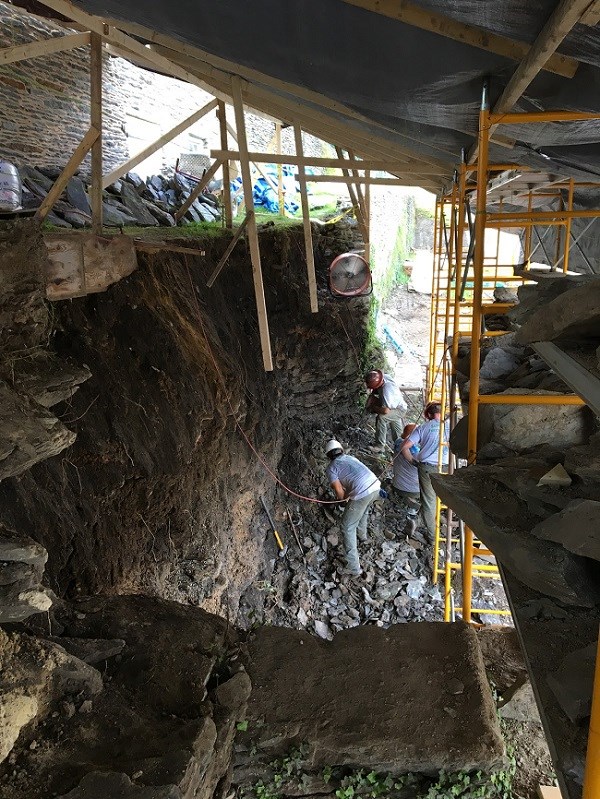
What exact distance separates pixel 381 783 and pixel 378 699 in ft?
1.19

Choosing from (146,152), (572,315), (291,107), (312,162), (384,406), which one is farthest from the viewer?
(384,406)

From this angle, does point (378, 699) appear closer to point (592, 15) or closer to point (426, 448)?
point (592, 15)

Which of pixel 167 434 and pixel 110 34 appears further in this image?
pixel 167 434

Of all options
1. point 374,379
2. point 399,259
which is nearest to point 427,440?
point 374,379

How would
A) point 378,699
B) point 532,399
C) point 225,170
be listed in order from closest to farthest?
point 378,699
point 532,399
point 225,170

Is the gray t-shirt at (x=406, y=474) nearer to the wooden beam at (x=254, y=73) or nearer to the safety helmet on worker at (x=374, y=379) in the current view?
the safety helmet on worker at (x=374, y=379)

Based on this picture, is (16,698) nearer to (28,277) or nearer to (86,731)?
(86,731)

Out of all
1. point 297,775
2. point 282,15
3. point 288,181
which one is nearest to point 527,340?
point 282,15

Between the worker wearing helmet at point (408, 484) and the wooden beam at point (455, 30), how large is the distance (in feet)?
18.1

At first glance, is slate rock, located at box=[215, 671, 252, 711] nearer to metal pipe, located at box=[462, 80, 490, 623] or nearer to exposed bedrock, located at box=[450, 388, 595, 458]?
metal pipe, located at box=[462, 80, 490, 623]

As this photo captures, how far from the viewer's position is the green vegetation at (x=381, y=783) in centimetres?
243

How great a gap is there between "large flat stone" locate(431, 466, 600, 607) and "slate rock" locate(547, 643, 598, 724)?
0.21 meters

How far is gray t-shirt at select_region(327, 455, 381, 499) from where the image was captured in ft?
22.8

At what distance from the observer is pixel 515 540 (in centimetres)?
201
